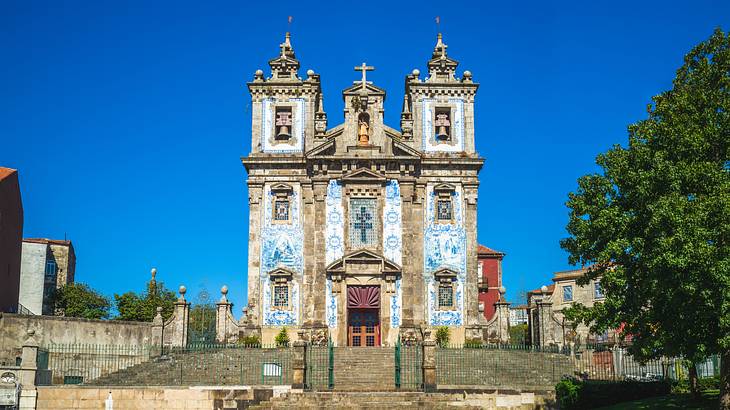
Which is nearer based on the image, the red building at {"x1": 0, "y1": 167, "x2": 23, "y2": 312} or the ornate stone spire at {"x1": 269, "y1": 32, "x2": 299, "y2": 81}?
the red building at {"x1": 0, "y1": 167, "x2": 23, "y2": 312}

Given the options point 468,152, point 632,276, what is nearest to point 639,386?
point 632,276

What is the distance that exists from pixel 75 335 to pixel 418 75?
20.9 metres

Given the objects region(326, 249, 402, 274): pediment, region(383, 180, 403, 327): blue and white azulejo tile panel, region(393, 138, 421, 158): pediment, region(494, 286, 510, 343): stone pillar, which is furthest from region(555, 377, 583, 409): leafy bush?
region(393, 138, 421, 158): pediment

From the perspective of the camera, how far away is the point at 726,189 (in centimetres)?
1994

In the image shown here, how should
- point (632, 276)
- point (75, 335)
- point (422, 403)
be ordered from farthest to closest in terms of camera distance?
1. point (75, 335)
2. point (422, 403)
3. point (632, 276)

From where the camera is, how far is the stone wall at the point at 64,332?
32062mm

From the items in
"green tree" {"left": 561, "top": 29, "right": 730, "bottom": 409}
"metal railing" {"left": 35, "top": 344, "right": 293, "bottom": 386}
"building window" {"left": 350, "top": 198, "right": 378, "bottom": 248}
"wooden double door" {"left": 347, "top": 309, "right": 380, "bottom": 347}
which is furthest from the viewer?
"building window" {"left": 350, "top": 198, "right": 378, "bottom": 248}

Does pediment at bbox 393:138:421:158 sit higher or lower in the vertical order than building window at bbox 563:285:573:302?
higher

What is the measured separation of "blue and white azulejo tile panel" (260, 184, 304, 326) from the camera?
39.4m

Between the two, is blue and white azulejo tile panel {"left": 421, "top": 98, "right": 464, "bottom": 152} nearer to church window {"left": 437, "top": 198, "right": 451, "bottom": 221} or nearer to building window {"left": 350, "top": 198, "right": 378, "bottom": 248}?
church window {"left": 437, "top": 198, "right": 451, "bottom": 221}

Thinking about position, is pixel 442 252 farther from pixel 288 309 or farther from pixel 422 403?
pixel 422 403

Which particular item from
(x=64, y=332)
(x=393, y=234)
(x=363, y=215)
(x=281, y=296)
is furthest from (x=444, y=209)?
(x=64, y=332)

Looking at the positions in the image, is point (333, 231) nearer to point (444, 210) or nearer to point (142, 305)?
point (444, 210)

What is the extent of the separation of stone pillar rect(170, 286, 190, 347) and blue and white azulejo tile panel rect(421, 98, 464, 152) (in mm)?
14400
